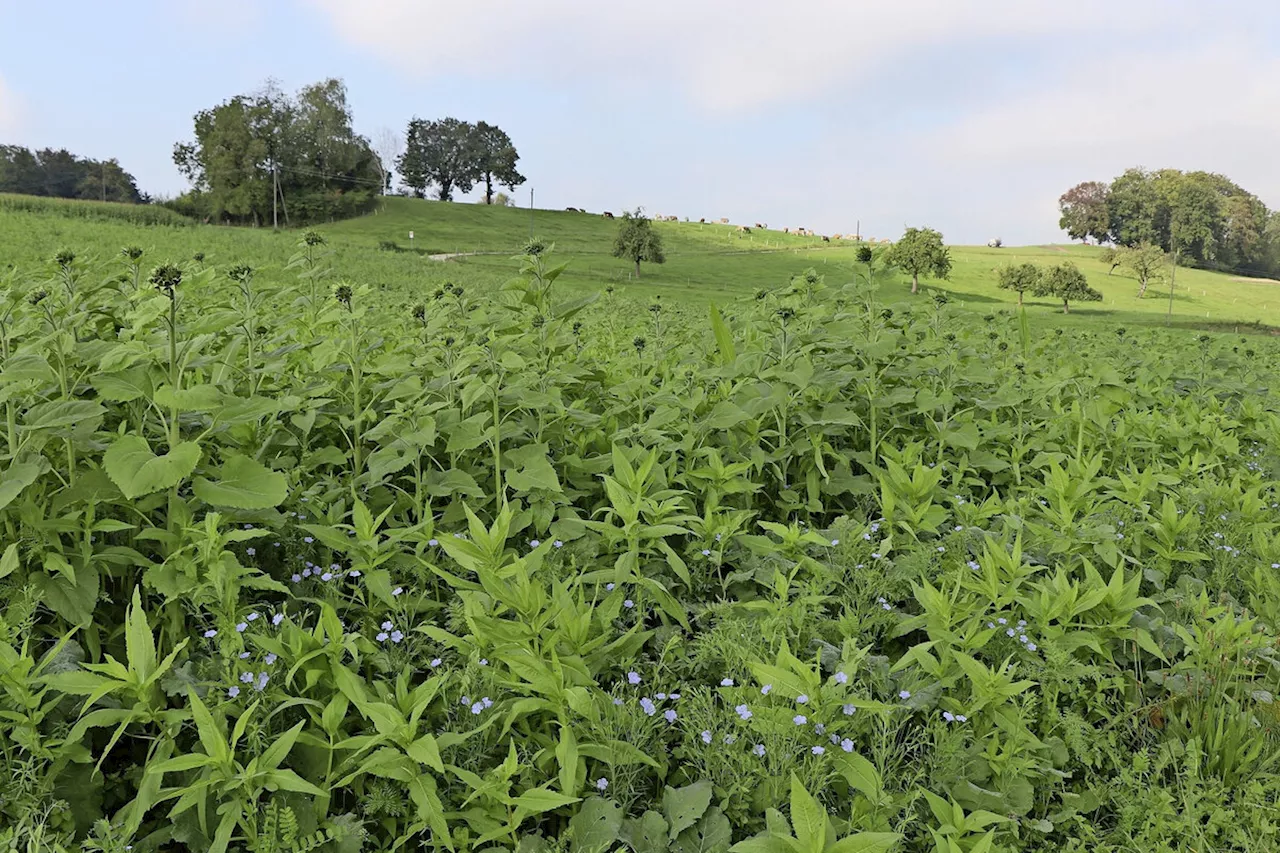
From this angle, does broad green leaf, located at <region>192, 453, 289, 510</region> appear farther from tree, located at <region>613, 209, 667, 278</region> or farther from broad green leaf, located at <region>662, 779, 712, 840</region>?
tree, located at <region>613, 209, 667, 278</region>

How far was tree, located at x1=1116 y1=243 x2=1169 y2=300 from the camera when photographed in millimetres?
74125

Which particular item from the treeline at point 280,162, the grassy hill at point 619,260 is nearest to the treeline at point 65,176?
the treeline at point 280,162

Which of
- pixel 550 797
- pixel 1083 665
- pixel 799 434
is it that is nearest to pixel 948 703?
pixel 1083 665

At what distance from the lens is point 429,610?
115 inches

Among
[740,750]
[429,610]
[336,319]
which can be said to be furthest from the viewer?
[336,319]

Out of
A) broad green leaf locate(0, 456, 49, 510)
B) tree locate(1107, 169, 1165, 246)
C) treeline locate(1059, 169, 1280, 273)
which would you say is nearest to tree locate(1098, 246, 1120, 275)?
treeline locate(1059, 169, 1280, 273)

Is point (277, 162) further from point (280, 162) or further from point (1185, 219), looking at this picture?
point (1185, 219)

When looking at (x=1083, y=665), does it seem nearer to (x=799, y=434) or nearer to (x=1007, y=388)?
(x=799, y=434)

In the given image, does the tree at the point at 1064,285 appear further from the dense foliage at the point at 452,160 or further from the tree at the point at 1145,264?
the dense foliage at the point at 452,160

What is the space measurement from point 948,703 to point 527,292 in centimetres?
271

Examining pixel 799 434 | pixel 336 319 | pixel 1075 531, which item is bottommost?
pixel 1075 531

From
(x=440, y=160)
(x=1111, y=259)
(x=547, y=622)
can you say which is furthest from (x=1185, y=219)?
(x=547, y=622)

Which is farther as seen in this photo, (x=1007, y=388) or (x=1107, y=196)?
(x=1107, y=196)

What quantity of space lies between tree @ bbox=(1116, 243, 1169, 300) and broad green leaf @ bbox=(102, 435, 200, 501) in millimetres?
87781
